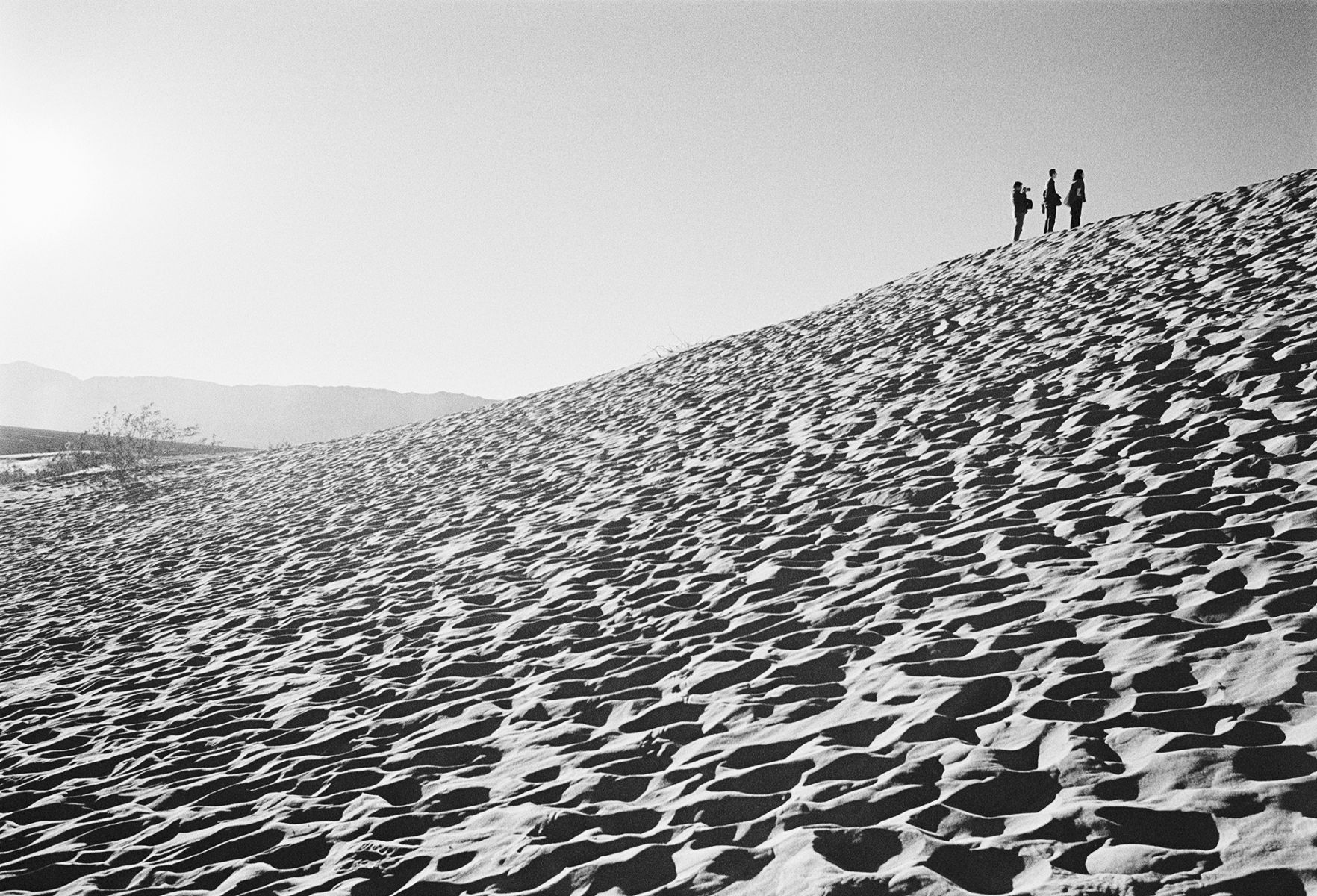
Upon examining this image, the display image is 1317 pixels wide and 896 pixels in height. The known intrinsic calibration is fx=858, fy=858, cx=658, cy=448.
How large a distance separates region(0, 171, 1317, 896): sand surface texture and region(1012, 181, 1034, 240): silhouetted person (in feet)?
22.5

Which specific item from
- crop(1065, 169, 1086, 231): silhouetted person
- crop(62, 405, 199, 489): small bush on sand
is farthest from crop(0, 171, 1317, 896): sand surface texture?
crop(62, 405, 199, 489): small bush on sand

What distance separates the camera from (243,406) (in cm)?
13462

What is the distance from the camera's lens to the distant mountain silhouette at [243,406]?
4850 inches

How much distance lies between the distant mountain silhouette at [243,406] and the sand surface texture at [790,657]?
357 feet

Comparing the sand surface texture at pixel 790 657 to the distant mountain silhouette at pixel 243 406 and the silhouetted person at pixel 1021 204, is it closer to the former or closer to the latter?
the silhouetted person at pixel 1021 204

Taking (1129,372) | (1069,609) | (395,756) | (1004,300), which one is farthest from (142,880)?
(1004,300)

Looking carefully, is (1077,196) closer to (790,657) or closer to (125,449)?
(790,657)

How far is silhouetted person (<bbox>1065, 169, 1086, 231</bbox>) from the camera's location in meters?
16.3

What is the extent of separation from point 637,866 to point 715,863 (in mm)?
302

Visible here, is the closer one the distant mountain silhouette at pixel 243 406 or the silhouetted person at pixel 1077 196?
the silhouetted person at pixel 1077 196

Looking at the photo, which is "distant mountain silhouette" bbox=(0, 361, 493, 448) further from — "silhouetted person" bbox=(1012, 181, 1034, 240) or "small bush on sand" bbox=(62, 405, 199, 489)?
"silhouetted person" bbox=(1012, 181, 1034, 240)

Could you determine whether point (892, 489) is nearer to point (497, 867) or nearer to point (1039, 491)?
point (1039, 491)

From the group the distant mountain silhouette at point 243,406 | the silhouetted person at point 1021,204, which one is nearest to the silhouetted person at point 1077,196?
the silhouetted person at point 1021,204

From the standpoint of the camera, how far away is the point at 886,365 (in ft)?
35.0
